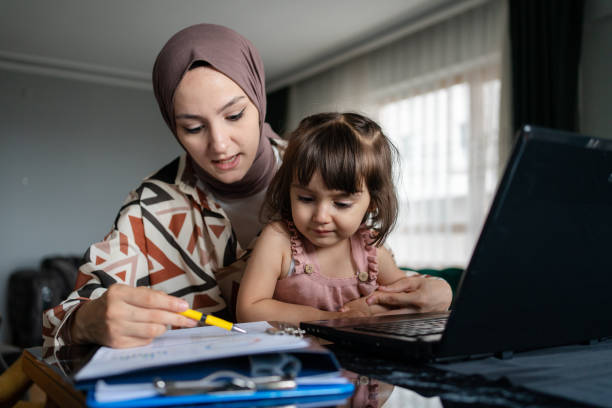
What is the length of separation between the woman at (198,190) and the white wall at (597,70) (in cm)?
283

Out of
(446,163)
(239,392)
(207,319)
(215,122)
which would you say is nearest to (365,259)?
(215,122)

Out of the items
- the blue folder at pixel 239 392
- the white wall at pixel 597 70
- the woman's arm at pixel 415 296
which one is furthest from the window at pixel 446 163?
the blue folder at pixel 239 392

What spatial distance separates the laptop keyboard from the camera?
639mm

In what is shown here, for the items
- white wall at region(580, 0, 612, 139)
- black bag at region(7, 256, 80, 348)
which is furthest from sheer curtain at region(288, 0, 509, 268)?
black bag at region(7, 256, 80, 348)

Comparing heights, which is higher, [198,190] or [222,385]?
[198,190]

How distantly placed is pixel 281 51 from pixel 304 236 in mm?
4504

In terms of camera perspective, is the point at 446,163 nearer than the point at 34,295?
Yes

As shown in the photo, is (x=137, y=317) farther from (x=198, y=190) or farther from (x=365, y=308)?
(x=198, y=190)

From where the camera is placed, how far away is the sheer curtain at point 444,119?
13.5 ft

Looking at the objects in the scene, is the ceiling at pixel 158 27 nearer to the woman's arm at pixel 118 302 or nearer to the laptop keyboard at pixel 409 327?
the woman's arm at pixel 118 302

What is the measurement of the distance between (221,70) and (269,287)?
1.84 feet

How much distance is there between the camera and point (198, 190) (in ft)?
4.62

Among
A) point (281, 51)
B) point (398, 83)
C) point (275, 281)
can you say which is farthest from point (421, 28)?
point (275, 281)

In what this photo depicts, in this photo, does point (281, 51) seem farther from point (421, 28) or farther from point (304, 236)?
point (304, 236)
